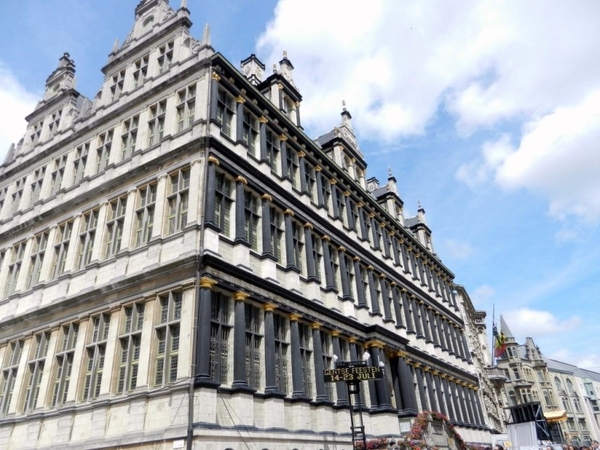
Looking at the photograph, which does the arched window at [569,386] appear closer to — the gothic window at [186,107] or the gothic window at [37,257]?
the gothic window at [186,107]

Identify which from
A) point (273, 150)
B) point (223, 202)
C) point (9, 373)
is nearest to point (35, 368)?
point (9, 373)

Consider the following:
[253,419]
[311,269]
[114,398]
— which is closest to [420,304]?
[311,269]

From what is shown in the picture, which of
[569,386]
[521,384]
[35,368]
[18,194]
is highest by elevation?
[18,194]

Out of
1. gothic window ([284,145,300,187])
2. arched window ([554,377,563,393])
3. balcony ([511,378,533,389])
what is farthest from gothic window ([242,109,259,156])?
arched window ([554,377,563,393])

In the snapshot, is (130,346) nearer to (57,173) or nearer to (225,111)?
(225,111)

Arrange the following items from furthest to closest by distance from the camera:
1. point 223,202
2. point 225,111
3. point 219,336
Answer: point 225,111
point 223,202
point 219,336

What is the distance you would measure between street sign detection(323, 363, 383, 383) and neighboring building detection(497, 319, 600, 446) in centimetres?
7238

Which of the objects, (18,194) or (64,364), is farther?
(18,194)

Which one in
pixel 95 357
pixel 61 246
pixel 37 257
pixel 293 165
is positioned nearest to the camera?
pixel 95 357

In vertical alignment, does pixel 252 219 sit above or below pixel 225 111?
below

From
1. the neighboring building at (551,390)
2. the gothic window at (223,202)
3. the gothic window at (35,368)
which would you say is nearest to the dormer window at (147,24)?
the gothic window at (223,202)

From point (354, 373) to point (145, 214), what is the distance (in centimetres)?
1020

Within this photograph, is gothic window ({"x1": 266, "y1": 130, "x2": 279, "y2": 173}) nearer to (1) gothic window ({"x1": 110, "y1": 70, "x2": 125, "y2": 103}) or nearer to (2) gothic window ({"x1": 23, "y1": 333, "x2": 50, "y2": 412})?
(1) gothic window ({"x1": 110, "y1": 70, "x2": 125, "y2": 103})

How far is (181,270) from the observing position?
16.0 m
